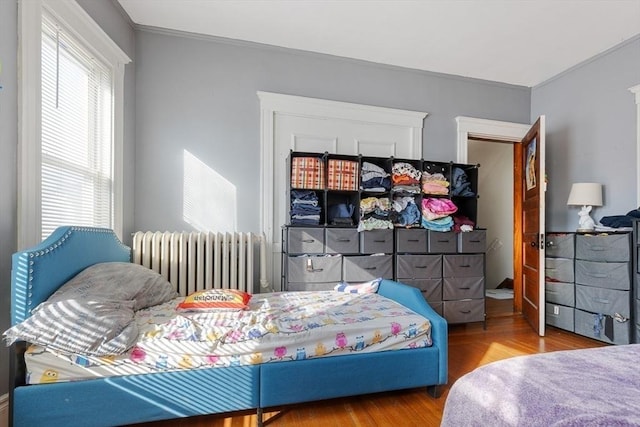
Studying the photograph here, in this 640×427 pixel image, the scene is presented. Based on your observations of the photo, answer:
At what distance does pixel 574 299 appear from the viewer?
2.99 metres

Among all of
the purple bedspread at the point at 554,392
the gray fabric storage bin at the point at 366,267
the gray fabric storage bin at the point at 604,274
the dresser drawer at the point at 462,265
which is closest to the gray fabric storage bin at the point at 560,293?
the gray fabric storage bin at the point at 604,274

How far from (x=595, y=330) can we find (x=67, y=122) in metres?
4.53

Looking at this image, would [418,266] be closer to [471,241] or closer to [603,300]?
[471,241]

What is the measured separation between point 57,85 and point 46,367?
5.47 feet

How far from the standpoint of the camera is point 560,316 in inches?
123

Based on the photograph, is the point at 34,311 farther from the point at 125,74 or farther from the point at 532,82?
the point at 532,82

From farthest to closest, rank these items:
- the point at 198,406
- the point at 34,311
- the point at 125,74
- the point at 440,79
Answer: the point at 440,79
the point at 125,74
the point at 198,406
the point at 34,311

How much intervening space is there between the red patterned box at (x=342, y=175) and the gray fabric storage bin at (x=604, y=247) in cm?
217

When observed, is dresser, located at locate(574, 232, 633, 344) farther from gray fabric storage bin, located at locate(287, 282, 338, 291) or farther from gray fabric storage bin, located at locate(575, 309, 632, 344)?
gray fabric storage bin, located at locate(287, 282, 338, 291)

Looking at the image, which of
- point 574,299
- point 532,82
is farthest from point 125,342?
point 532,82

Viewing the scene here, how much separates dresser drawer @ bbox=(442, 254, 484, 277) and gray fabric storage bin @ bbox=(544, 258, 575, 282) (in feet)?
2.65

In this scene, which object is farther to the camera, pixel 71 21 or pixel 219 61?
pixel 219 61

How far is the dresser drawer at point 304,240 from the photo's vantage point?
2.68 meters

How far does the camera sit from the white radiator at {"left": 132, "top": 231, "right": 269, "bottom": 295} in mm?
2611
